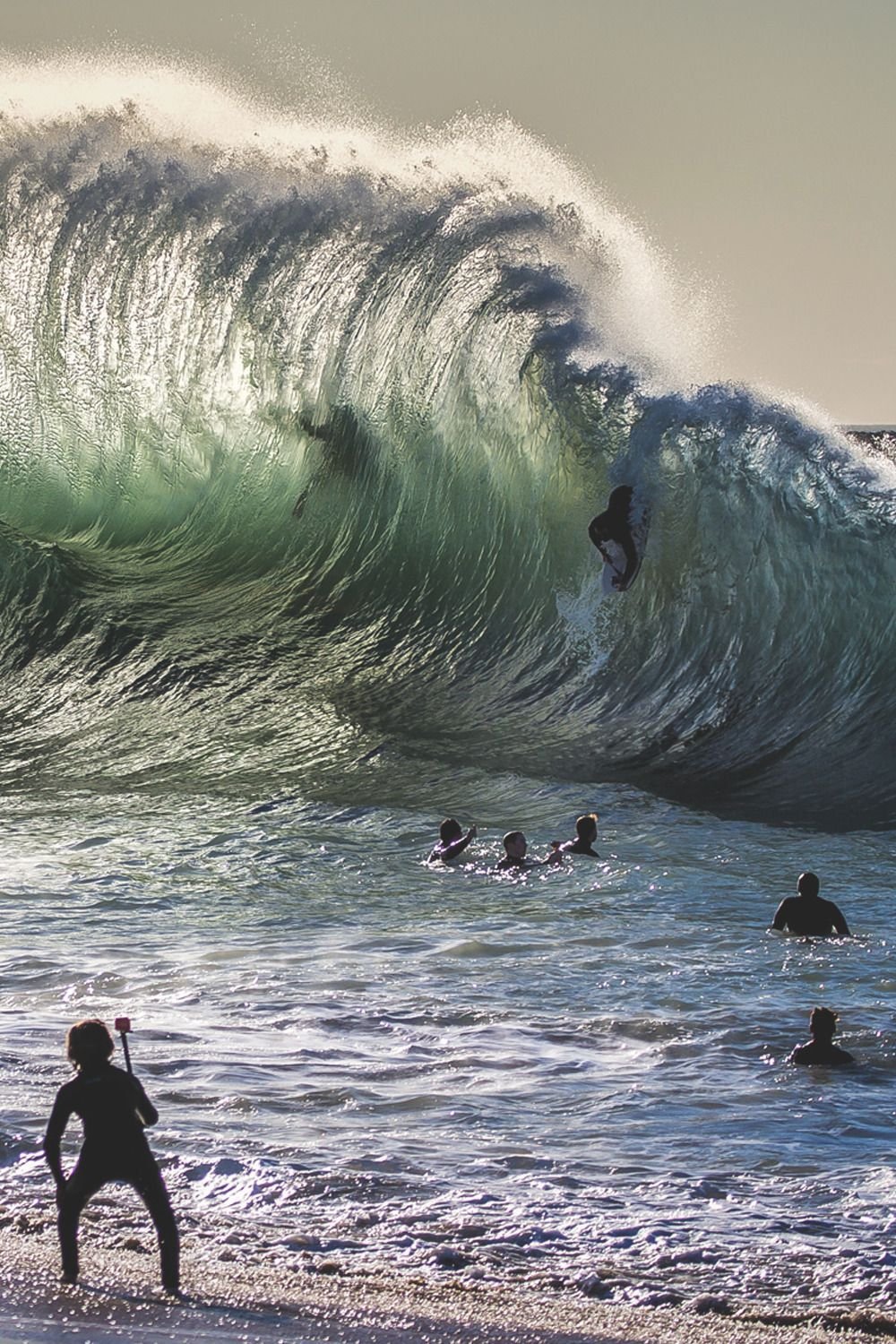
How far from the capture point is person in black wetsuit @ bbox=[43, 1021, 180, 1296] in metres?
4.62

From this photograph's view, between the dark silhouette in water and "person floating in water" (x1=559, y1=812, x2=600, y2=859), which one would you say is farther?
the dark silhouette in water

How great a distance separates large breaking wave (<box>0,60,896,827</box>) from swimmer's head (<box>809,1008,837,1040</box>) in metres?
4.68

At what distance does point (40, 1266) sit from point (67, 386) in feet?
50.9

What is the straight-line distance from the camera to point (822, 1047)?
20.9ft

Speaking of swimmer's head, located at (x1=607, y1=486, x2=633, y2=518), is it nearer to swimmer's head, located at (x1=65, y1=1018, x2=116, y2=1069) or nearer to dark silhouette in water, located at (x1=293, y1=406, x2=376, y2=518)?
dark silhouette in water, located at (x1=293, y1=406, x2=376, y2=518)

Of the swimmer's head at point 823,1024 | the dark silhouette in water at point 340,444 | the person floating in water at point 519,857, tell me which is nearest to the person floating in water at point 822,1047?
the swimmer's head at point 823,1024

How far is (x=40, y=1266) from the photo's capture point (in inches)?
185

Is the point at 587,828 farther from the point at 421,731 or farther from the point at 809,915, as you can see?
the point at 421,731

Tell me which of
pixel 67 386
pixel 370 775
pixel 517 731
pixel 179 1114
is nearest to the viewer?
pixel 179 1114

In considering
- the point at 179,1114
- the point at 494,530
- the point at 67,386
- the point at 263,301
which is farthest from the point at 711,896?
the point at 67,386

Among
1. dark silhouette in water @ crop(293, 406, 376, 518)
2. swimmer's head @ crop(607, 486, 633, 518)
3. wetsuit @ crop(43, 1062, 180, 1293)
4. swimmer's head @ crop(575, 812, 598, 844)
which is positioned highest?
dark silhouette in water @ crop(293, 406, 376, 518)

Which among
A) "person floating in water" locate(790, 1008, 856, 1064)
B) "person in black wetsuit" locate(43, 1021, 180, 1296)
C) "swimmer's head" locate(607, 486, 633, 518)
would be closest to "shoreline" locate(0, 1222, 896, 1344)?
"person in black wetsuit" locate(43, 1021, 180, 1296)

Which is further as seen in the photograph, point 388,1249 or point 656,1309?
point 388,1249

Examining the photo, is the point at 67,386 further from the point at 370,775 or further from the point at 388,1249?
the point at 388,1249
